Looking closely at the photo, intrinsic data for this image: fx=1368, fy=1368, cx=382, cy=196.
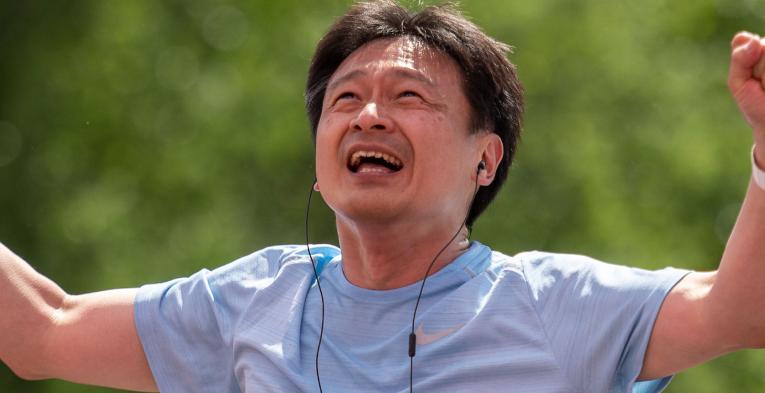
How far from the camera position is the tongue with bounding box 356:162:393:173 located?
3.33 metres

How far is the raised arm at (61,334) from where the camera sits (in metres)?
A: 3.40

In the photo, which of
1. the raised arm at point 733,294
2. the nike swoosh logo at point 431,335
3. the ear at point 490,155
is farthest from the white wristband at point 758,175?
the ear at point 490,155

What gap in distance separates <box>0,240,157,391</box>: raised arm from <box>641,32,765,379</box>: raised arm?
131 cm

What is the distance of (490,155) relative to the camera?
142 inches

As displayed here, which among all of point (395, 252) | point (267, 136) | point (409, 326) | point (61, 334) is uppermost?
point (395, 252)

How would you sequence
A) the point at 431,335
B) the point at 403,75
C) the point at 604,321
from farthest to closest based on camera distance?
the point at 403,75
the point at 431,335
the point at 604,321

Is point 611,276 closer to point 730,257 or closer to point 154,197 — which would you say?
point 730,257

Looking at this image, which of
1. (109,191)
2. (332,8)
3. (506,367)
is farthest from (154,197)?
(506,367)

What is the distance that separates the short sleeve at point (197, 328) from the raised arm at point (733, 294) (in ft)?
3.42

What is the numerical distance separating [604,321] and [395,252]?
658mm

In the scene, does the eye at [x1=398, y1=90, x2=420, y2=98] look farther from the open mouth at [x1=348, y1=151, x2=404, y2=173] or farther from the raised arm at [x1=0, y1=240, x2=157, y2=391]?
the raised arm at [x1=0, y1=240, x2=157, y2=391]

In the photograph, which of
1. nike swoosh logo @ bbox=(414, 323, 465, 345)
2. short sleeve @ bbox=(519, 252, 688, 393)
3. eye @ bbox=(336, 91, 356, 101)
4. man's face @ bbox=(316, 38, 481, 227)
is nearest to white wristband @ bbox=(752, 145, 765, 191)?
short sleeve @ bbox=(519, 252, 688, 393)

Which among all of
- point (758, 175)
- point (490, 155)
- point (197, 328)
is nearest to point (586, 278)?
point (758, 175)

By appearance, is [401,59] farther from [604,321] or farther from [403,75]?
[604,321]
